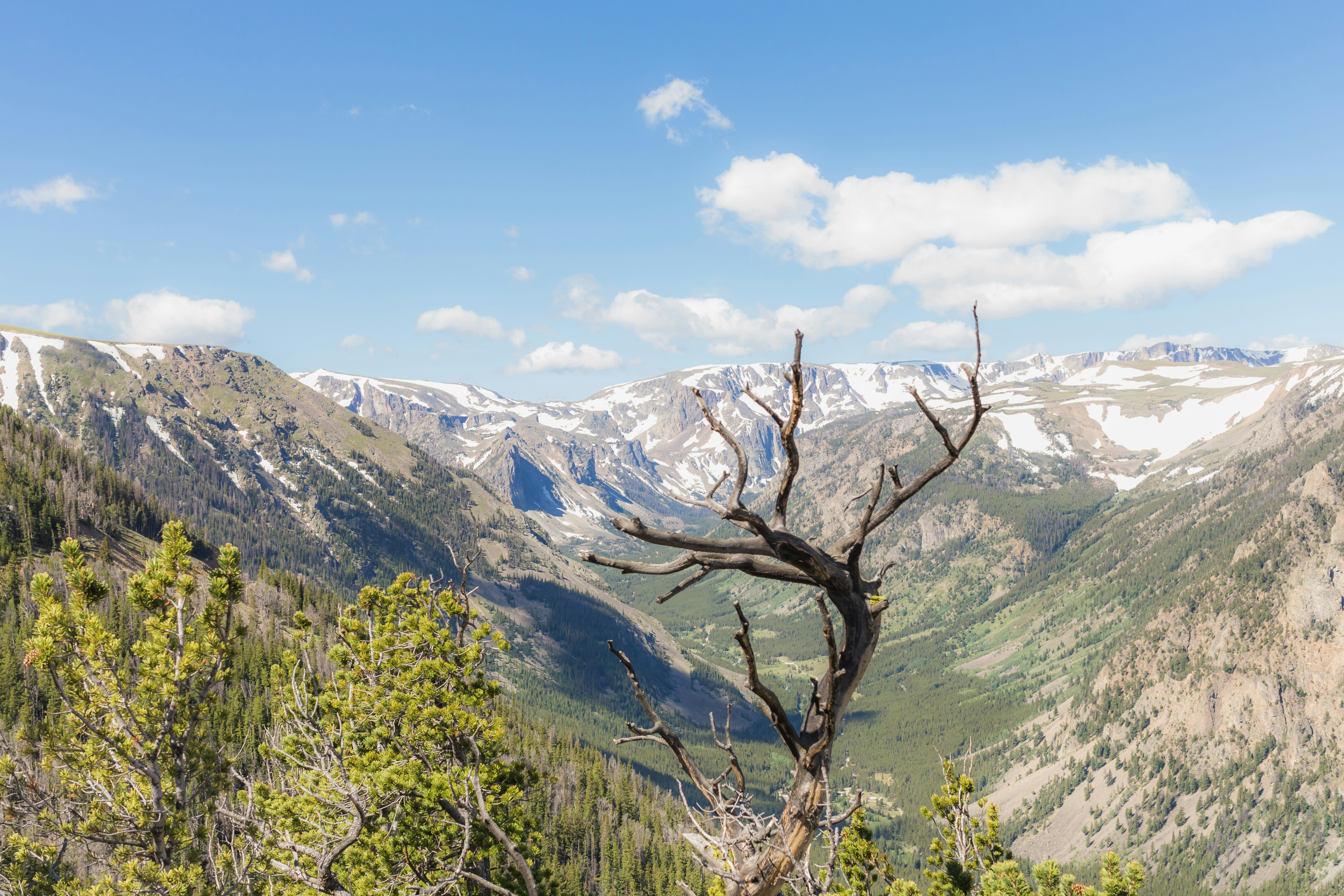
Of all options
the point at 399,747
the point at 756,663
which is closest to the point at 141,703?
the point at 399,747

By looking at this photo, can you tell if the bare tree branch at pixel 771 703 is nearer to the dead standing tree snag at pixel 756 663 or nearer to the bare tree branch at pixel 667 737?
the dead standing tree snag at pixel 756 663

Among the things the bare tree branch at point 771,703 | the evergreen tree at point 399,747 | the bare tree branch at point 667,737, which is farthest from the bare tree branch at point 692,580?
the evergreen tree at point 399,747

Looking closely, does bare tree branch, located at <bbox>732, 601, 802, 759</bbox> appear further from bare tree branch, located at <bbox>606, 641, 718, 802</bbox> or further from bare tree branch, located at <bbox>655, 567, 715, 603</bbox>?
bare tree branch, located at <bbox>606, 641, 718, 802</bbox>

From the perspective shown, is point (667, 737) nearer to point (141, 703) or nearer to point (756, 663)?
point (756, 663)

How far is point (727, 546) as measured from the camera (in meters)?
5.17

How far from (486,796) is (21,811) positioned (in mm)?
9638

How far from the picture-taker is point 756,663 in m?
6.18

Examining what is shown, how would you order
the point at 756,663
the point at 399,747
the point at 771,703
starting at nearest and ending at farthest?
1. the point at 771,703
2. the point at 756,663
3. the point at 399,747

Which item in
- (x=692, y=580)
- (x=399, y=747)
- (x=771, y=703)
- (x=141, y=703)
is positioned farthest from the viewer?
(x=399, y=747)

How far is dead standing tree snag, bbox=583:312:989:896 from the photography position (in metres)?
5.20

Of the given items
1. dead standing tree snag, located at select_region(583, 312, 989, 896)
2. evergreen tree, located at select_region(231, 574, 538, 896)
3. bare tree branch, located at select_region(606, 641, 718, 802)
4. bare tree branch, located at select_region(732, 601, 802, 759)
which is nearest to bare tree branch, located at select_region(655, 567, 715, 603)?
dead standing tree snag, located at select_region(583, 312, 989, 896)

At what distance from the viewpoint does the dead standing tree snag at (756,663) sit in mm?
5203

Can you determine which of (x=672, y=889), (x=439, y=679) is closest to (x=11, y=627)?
(x=672, y=889)

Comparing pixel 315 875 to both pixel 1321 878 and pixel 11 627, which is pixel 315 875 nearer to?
pixel 11 627
